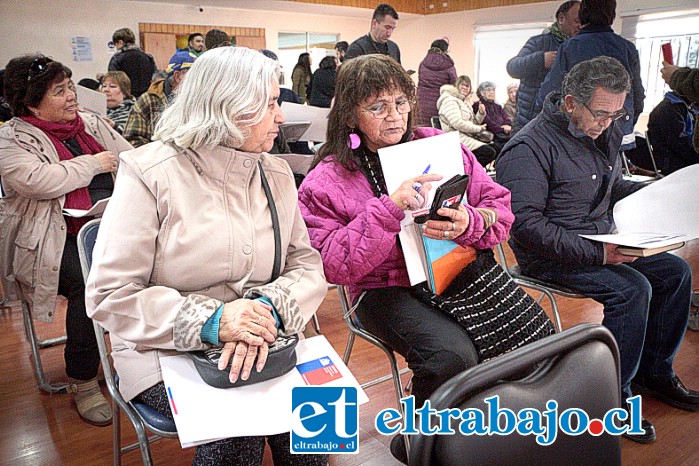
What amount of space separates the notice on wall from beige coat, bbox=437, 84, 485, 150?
5.63 meters

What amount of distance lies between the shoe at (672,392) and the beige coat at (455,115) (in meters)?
3.90

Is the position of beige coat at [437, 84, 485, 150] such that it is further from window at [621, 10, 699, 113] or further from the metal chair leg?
the metal chair leg

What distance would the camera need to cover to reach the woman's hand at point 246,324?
1269 mm

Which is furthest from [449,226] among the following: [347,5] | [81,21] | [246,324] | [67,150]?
[347,5]

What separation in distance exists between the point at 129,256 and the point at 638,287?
1679 mm

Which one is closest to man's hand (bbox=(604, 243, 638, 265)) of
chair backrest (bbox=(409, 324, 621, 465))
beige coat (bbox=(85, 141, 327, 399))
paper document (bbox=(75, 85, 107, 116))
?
beige coat (bbox=(85, 141, 327, 399))

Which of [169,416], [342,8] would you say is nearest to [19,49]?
[342,8]

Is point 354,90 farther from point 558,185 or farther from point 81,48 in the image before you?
point 81,48

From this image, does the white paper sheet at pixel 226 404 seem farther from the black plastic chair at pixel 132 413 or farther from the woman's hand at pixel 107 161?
the woman's hand at pixel 107 161

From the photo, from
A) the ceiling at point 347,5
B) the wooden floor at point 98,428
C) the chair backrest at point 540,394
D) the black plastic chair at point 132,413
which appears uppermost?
the ceiling at point 347,5

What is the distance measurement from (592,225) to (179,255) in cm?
154

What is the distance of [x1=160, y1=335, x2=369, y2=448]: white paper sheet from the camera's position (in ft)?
3.67

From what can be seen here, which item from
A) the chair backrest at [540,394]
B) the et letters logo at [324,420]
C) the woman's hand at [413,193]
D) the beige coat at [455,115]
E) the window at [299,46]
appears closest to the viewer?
the chair backrest at [540,394]

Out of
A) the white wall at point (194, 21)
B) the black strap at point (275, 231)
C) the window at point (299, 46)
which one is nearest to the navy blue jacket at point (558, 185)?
the black strap at point (275, 231)
